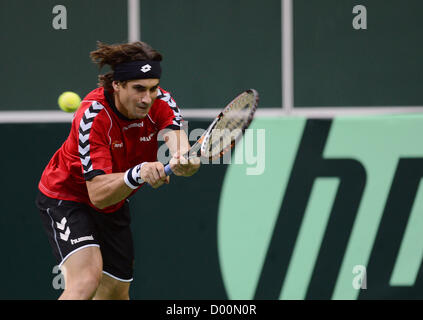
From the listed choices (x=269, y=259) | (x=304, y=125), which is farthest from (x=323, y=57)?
(x=269, y=259)

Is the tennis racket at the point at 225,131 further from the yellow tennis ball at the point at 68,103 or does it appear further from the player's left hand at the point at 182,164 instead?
the yellow tennis ball at the point at 68,103

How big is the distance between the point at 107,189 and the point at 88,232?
0.42 m

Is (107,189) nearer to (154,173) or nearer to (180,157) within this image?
(154,173)

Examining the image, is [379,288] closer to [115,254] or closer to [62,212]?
[115,254]

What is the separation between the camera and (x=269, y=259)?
5227 millimetres

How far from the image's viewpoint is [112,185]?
12.5ft

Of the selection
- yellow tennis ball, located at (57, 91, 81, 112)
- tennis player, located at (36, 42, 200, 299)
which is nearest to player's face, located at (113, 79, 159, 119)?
tennis player, located at (36, 42, 200, 299)

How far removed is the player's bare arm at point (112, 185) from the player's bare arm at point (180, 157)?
8cm

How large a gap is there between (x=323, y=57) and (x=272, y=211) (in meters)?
1.12

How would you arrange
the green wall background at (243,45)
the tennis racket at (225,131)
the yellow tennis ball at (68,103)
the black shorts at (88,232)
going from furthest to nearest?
the green wall background at (243,45) < the yellow tennis ball at (68,103) < the black shorts at (88,232) < the tennis racket at (225,131)

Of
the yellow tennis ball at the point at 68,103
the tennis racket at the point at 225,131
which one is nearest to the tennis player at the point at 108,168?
the tennis racket at the point at 225,131

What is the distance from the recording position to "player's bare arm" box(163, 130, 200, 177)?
11.9 feet

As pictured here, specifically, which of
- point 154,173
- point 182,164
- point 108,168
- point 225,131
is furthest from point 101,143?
point 225,131

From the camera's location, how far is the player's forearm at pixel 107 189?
3.80m
